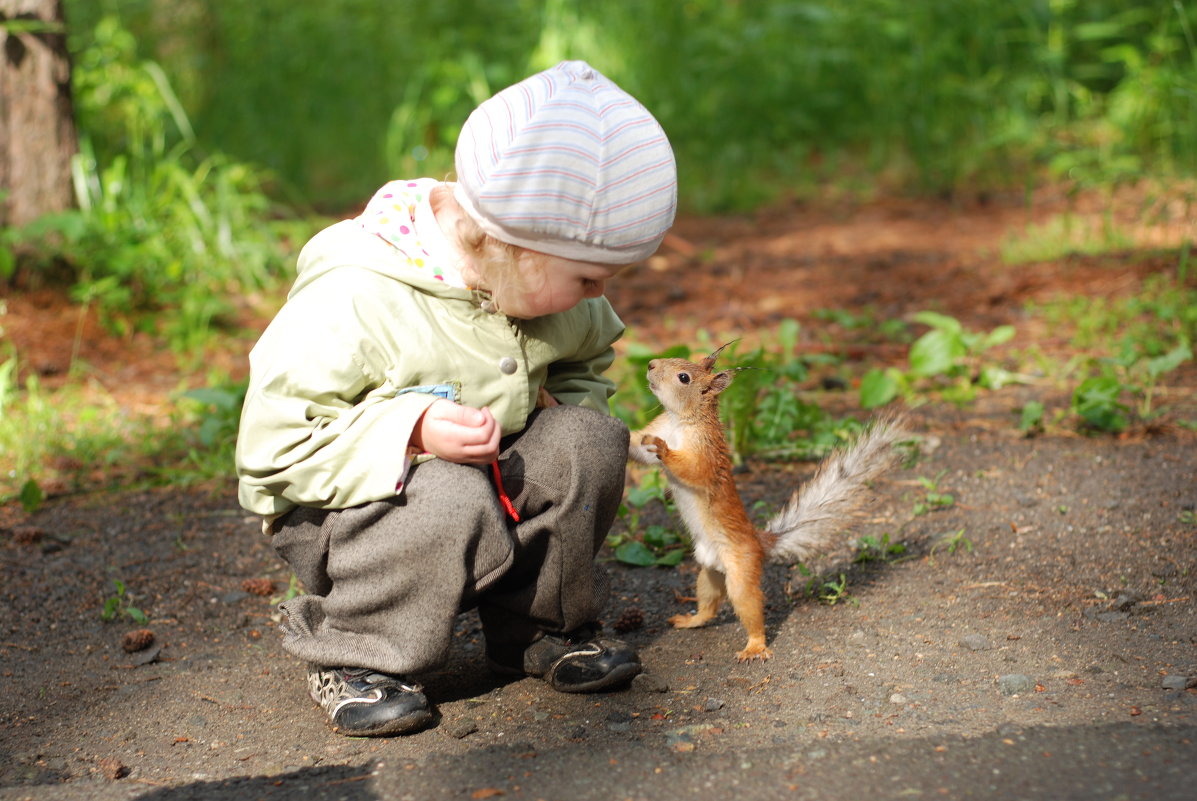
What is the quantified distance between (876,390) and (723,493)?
1595 millimetres

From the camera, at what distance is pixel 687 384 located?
2598 millimetres

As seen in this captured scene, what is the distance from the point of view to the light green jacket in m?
2.14

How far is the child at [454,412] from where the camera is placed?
6.86 feet

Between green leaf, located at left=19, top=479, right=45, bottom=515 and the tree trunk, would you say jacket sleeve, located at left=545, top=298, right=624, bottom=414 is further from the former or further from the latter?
the tree trunk

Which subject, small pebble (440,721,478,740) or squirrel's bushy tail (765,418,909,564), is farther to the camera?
squirrel's bushy tail (765,418,909,564)

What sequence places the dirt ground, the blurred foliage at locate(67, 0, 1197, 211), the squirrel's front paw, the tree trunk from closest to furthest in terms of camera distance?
the dirt ground < the squirrel's front paw < the tree trunk < the blurred foliage at locate(67, 0, 1197, 211)

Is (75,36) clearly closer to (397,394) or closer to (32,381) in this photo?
(32,381)

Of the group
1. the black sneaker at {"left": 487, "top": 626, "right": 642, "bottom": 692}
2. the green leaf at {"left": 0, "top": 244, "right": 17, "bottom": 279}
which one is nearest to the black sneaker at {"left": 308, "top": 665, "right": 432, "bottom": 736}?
the black sneaker at {"left": 487, "top": 626, "right": 642, "bottom": 692}

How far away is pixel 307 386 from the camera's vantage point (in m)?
2.14

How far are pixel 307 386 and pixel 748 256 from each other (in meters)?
4.42

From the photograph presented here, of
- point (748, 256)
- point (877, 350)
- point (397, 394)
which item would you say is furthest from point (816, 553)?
point (748, 256)

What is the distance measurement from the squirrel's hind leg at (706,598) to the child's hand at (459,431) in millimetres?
739

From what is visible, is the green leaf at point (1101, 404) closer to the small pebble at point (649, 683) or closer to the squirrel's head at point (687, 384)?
the squirrel's head at point (687, 384)

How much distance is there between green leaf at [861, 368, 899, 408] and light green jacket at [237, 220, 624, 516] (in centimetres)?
186
